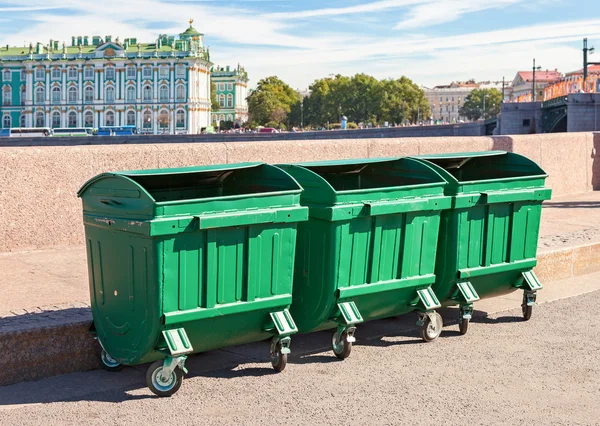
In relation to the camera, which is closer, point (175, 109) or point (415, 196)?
point (415, 196)

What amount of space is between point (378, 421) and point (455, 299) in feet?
6.56

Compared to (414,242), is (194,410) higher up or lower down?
lower down

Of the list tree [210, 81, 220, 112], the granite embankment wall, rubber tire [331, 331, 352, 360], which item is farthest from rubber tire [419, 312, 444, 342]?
tree [210, 81, 220, 112]

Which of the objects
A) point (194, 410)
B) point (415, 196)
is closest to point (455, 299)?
point (415, 196)

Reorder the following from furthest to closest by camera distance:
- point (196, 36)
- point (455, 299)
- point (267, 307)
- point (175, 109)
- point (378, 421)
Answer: point (196, 36) → point (175, 109) → point (455, 299) → point (267, 307) → point (378, 421)

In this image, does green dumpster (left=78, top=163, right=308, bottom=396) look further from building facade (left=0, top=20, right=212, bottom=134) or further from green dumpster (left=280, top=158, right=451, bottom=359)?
building facade (left=0, top=20, right=212, bottom=134)

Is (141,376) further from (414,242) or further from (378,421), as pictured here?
(414,242)

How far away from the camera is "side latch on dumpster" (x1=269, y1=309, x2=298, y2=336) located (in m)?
5.44

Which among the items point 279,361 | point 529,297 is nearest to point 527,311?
point 529,297

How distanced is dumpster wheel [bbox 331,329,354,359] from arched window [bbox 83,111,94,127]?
478ft

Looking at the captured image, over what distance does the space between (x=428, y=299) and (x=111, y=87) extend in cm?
14521

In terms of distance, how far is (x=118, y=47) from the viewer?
146m

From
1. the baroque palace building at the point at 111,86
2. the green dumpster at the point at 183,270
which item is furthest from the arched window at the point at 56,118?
the green dumpster at the point at 183,270

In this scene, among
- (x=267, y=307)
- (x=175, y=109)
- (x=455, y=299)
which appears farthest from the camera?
(x=175, y=109)
